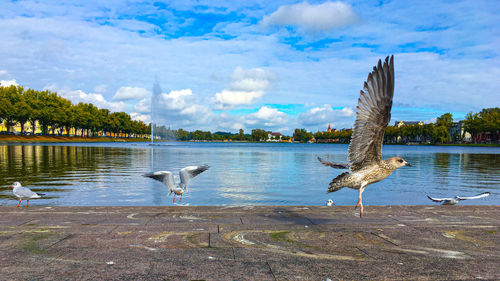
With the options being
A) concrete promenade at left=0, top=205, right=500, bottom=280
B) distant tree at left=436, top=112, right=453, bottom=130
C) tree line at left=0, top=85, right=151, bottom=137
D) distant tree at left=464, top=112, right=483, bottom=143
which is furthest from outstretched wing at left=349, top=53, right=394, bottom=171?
distant tree at left=436, top=112, right=453, bottom=130

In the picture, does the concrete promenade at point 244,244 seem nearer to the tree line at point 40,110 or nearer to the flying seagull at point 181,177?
the flying seagull at point 181,177

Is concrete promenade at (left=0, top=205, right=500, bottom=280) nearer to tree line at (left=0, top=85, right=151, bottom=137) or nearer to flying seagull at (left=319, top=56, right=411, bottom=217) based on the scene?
flying seagull at (left=319, top=56, right=411, bottom=217)

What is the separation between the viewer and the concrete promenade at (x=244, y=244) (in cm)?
494

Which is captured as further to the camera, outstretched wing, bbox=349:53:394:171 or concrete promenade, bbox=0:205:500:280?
outstretched wing, bbox=349:53:394:171

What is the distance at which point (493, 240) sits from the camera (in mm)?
6742

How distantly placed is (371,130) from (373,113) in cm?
34

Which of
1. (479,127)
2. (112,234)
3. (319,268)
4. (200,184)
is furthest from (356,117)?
(479,127)

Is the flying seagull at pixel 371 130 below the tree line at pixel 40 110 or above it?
below

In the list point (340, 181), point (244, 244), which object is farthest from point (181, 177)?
point (340, 181)

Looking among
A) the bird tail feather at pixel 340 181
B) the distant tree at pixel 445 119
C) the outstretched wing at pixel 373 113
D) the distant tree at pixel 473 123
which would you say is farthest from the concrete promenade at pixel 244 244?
the distant tree at pixel 445 119

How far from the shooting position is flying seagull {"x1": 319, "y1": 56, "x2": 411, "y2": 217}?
6.61m

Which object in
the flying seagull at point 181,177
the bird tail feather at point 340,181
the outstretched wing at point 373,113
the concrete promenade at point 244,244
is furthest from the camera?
the flying seagull at point 181,177

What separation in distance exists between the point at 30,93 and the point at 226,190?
11542cm

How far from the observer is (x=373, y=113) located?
268 inches
